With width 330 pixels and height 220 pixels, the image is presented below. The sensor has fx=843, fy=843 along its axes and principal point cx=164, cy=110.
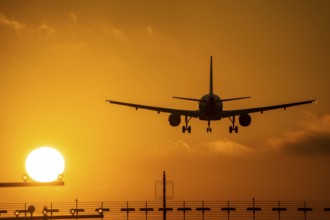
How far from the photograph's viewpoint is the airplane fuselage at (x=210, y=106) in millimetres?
149025

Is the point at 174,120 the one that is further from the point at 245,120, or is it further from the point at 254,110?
the point at 254,110

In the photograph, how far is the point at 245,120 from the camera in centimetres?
15962

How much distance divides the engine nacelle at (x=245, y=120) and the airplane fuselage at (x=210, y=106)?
28.8 feet

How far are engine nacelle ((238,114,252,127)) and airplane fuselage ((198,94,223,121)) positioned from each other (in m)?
8.79

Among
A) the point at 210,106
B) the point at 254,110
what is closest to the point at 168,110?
the point at 254,110

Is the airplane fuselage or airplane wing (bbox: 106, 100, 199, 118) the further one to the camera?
airplane wing (bbox: 106, 100, 199, 118)

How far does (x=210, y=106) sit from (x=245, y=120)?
1310 cm

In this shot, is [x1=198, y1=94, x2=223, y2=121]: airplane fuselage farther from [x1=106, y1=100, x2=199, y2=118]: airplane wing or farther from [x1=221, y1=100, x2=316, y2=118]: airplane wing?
[x1=221, y1=100, x2=316, y2=118]: airplane wing

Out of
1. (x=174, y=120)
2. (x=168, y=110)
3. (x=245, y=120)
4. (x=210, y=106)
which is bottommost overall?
(x=174, y=120)

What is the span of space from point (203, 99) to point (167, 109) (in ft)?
65.6

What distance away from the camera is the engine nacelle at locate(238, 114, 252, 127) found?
15946cm

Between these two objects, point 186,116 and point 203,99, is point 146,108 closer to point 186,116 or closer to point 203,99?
point 186,116

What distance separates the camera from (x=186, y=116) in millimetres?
166125

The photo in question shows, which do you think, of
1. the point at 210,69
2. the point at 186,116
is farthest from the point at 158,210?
the point at 210,69
